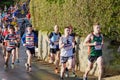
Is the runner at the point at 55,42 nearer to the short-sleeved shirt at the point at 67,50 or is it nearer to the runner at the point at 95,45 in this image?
the short-sleeved shirt at the point at 67,50

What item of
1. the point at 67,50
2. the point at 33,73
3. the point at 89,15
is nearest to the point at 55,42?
the point at 33,73

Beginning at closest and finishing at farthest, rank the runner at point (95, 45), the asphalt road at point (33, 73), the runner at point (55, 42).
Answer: the runner at point (95, 45) → the asphalt road at point (33, 73) → the runner at point (55, 42)

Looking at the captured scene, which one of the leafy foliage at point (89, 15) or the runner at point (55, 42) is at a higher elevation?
the leafy foliage at point (89, 15)

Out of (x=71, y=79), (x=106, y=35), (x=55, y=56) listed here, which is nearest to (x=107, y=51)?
(x=106, y=35)

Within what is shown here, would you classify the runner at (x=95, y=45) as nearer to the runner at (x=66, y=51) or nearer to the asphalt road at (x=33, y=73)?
the runner at (x=66, y=51)

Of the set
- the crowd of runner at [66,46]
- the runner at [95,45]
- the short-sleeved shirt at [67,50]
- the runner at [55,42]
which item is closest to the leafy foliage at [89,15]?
the crowd of runner at [66,46]

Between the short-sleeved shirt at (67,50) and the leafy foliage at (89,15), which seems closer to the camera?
the short-sleeved shirt at (67,50)

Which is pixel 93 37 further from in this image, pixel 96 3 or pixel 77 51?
pixel 77 51

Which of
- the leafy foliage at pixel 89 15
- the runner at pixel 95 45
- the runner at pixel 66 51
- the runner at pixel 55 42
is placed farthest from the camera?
the runner at pixel 55 42

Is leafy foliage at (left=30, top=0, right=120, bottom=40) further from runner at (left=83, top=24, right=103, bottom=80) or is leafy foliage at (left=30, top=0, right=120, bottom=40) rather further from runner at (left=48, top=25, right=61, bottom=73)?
runner at (left=83, top=24, right=103, bottom=80)

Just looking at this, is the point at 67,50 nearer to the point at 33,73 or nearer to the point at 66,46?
the point at 66,46

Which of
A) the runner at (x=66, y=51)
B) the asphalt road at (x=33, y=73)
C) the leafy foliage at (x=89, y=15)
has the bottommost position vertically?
the asphalt road at (x=33, y=73)

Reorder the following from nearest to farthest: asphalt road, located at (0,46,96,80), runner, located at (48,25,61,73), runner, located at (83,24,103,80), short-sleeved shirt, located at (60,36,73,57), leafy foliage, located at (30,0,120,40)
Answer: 1. runner, located at (83,24,103,80)
2. short-sleeved shirt, located at (60,36,73,57)
3. leafy foliage, located at (30,0,120,40)
4. asphalt road, located at (0,46,96,80)
5. runner, located at (48,25,61,73)

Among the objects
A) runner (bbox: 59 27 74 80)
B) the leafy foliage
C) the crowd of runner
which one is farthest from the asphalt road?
the leafy foliage
